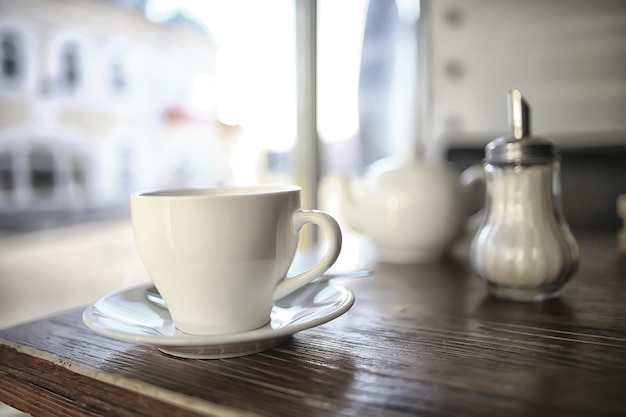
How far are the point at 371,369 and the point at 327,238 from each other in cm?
11

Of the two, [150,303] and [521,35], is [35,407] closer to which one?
[150,303]

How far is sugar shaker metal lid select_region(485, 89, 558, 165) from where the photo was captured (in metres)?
0.53

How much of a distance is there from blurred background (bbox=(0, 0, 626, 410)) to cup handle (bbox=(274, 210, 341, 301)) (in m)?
1.17

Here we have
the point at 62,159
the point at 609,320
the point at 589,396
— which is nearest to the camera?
the point at 589,396

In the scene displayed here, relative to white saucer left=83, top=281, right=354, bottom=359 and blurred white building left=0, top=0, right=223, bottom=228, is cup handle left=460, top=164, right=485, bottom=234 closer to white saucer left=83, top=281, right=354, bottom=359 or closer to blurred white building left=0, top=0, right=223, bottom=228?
white saucer left=83, top=281, right=354, bottom=359

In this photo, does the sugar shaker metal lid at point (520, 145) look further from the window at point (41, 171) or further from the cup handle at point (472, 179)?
the window at point (41, 171)

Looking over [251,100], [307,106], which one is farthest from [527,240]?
[307,106]

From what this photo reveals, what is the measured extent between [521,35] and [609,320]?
5.35 ft

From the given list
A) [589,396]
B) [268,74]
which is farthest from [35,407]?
[268,74]

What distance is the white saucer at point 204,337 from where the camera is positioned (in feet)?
1.20

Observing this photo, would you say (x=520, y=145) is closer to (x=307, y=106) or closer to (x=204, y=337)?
(x=204, y=337)

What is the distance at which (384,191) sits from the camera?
0.80 metres

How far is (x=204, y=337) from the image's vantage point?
0.37 m

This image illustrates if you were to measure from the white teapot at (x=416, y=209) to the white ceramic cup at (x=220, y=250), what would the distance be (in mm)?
383
